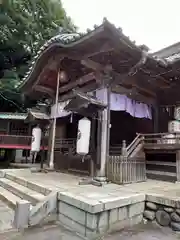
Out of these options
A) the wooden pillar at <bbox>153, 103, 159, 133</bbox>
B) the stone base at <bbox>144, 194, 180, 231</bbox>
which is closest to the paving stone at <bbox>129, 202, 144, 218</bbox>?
the stone base at <bbox>144, 194, 180, 231</bbox>

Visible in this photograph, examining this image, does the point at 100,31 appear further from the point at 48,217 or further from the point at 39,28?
the point at 39,28

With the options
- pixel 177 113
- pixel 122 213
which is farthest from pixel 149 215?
pixel 177 113

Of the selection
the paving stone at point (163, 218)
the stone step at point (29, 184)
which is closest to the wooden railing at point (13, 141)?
the stone step at point (29, 184)

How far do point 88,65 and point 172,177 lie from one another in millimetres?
4405

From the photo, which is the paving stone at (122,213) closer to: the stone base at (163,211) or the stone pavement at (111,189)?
the stone pavement at (111,189)

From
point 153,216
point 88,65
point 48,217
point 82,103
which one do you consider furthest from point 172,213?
point 88,65

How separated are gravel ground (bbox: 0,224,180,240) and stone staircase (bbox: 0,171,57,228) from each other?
24cm

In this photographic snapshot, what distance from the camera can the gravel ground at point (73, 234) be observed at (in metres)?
3.41

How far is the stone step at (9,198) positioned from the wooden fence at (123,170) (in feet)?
8.45

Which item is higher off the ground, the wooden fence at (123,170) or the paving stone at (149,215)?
the wooden fence at (123,170)

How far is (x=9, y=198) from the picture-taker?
5355 millimetres

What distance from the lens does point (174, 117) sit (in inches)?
324

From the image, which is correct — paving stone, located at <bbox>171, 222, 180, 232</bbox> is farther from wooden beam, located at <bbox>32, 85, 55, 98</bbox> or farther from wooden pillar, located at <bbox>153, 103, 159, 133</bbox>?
wooden beam, located at <bbox>32, 85, 55, 98</bbox>

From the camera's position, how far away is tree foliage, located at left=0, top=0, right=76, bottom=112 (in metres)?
18.1
